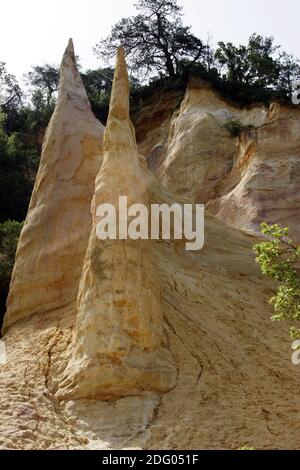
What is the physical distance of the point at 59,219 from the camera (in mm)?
13398

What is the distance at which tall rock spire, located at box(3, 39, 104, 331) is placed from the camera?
1253cm

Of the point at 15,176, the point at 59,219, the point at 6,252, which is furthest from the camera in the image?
the point at 15,176

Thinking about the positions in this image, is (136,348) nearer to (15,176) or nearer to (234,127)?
(15,176)

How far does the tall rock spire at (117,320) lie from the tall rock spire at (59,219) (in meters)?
1.81

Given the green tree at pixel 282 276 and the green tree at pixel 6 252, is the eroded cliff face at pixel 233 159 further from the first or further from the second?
the green tree at pixel 282 276

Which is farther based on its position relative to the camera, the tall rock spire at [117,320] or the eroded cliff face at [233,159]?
the eroded cliff face at [233,159]

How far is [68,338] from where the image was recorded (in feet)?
35.8

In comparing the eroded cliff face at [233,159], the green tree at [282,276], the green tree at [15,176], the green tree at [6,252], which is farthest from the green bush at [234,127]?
the green tree at [282,276]

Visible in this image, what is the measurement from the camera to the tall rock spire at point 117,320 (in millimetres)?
9508

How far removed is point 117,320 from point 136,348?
490 mm

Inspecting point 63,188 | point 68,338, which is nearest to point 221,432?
point 68,338

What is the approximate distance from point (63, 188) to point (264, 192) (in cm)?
885

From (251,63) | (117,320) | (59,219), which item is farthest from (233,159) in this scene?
(117,320)
